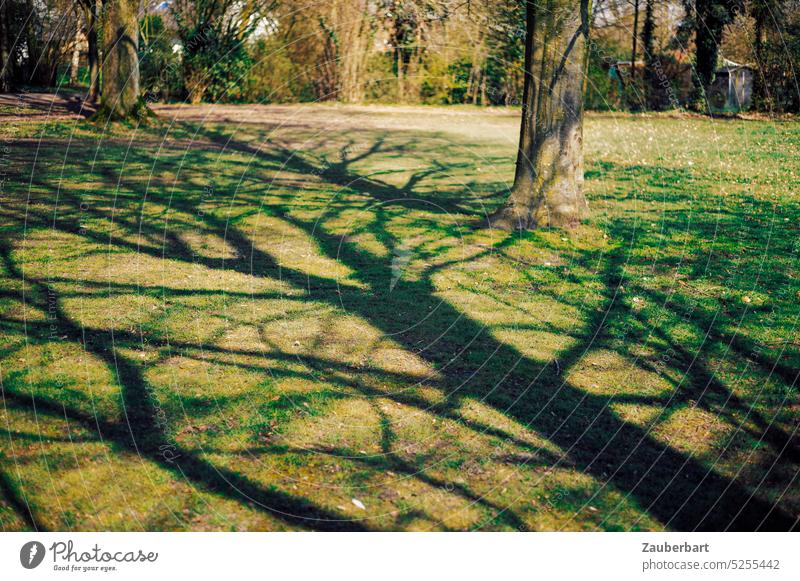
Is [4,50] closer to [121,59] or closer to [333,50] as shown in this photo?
[121,59]

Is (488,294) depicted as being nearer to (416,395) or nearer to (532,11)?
(416,395)

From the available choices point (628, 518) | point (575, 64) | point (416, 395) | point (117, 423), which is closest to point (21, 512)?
point (117, 423)

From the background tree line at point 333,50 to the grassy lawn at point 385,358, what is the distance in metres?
4.99

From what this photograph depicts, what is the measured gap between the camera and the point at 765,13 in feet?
69.8

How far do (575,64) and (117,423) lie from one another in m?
7.50

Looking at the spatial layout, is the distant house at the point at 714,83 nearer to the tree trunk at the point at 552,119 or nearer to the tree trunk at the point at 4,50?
the tree trunk at the point at 552,119

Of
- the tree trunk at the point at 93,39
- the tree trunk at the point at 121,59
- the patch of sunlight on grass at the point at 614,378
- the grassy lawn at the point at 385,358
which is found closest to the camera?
the grassy lawn at the point at 385,358

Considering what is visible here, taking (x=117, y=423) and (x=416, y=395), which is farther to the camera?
(x=416, y=395)

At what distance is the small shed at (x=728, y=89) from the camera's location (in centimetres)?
3222

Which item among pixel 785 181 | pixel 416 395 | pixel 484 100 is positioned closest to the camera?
pixel 416 395
